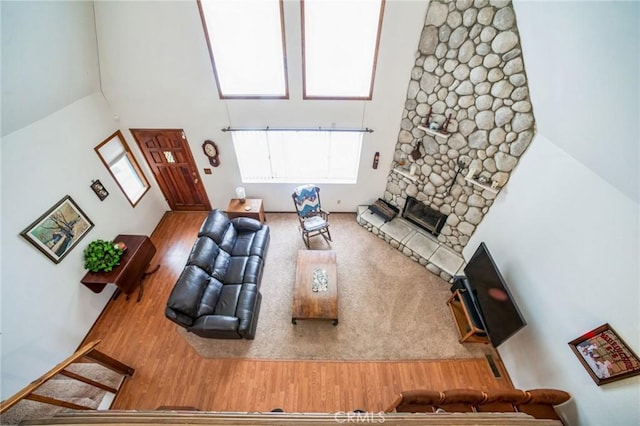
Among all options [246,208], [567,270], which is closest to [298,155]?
[246,208]

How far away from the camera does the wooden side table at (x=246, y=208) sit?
16.8ft

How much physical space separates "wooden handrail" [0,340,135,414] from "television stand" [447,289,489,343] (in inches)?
190

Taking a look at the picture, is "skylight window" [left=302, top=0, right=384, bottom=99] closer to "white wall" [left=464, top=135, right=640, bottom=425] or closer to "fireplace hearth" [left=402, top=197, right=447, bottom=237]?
"fireplace hearth" [left=402, top=197, right=447, bottom=237]

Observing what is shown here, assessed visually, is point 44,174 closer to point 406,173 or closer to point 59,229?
point 59,229

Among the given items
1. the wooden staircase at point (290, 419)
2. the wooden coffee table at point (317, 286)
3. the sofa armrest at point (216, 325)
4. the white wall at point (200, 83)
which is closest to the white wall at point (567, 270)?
the wooden staircase at point (290, 419)

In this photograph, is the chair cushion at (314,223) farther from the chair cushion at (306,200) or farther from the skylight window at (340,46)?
the skylight window at (340,46)

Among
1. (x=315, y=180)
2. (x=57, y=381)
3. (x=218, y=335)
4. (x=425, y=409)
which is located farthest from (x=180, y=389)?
(x=315, y=180)

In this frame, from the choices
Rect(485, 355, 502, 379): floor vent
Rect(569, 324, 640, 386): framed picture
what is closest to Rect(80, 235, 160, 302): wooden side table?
Rect(485, 355, 502, 379): floor vent

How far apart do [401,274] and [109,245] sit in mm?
5167

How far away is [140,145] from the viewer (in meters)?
Answer: 4.80

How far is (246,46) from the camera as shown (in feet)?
12.0

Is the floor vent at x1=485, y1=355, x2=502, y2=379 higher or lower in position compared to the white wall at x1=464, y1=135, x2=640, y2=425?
lower

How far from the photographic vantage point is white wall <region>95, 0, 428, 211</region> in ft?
11.0

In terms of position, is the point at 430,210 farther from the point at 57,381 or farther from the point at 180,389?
the point at 57,381
